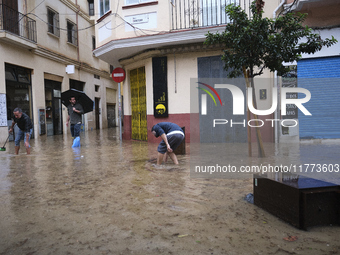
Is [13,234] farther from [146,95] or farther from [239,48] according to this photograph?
[146,95]

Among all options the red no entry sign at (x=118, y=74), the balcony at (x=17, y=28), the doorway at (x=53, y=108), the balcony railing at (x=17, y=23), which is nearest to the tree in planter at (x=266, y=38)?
the red no entry sign at (x=118, y=74)

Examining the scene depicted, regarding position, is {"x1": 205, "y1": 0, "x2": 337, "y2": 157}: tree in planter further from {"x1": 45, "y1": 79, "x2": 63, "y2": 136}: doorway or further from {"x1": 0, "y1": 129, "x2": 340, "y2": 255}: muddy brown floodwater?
{"x1": 45, "y1": 79, "x2": 63, "y2": 136}: doorway

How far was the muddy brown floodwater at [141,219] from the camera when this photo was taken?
2.69 metres

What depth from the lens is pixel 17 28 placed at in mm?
14242

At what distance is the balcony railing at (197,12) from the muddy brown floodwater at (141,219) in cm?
741

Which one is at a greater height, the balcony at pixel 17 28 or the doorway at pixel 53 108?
the balcony at pixel 17 28

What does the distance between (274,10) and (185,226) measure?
29.3 feet

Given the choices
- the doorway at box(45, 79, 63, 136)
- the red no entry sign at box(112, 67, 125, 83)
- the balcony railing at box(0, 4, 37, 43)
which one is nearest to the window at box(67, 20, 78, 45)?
the doorway at box(45, 79, 63, 136)

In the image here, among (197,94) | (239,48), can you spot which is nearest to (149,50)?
(197,94)

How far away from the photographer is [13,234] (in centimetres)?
300

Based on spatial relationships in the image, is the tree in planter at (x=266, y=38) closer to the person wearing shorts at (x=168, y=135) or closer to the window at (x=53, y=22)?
the person wearing shorts at (x=168, y=135)

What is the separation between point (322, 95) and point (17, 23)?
1407cm

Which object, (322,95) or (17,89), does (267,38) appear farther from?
(17,89)

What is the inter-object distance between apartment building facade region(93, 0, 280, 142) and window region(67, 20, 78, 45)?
8122mm
